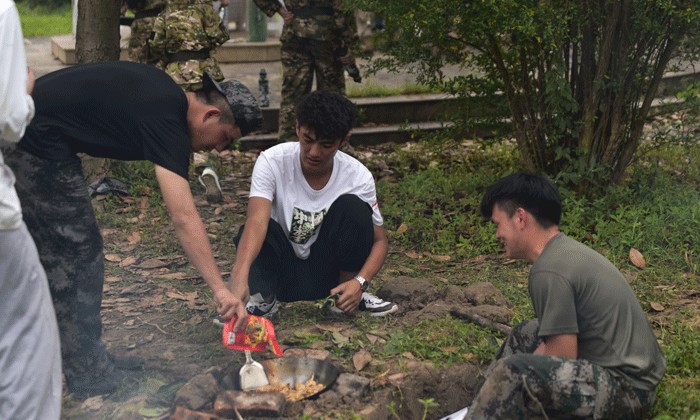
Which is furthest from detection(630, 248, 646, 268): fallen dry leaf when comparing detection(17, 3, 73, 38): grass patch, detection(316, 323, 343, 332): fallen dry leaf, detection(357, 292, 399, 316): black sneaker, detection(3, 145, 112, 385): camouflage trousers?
detection(17, 3, 73, 38): grass patch

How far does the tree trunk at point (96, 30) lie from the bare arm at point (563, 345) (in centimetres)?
447

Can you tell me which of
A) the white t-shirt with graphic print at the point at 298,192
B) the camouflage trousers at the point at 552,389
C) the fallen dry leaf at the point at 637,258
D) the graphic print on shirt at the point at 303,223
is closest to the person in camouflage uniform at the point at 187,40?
the white t-shirt with graphic print at the point at 298,192

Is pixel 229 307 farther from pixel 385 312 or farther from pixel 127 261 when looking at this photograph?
pixel 127 261

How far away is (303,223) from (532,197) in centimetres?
140

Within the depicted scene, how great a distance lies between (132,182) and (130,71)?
3.29 metres

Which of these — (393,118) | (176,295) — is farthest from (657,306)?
(393,118)

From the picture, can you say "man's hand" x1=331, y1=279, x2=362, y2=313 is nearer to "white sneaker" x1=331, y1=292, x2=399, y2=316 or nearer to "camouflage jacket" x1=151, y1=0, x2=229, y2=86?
"white sneaker" x1=331, y1=292, x2=399, y2=316

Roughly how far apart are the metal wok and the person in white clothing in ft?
3.23

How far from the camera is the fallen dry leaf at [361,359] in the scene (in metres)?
3.16

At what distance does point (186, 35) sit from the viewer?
17.5ft

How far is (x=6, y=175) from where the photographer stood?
2109mm

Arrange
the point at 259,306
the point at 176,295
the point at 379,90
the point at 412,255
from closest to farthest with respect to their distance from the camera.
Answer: the point at 259,306
the point at 176,295
the point at 412,255
the point at 379,90

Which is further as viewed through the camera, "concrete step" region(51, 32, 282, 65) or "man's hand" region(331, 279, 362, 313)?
"concrete step" region(51, 32, 282, 65)

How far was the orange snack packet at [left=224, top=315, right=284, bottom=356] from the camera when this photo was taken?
2801 mm
